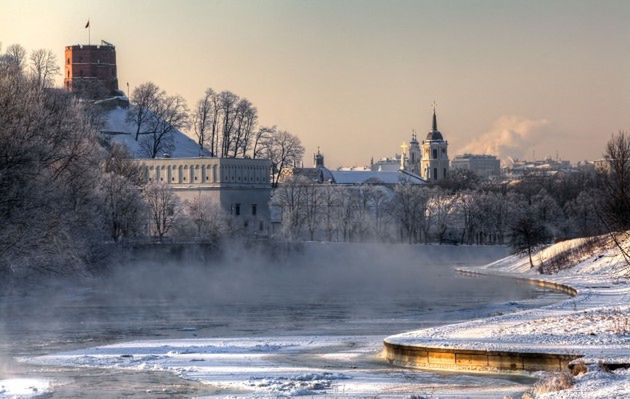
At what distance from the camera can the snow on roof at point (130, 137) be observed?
135750 mm

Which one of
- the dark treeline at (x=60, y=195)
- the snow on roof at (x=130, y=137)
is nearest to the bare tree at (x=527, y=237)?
the dark treeline at (x=60, y=195)

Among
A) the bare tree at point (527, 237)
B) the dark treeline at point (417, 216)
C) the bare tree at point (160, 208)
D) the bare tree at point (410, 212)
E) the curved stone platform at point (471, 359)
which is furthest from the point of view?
the bare tree at point (410, 212)

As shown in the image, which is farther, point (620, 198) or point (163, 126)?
point (163, 126)

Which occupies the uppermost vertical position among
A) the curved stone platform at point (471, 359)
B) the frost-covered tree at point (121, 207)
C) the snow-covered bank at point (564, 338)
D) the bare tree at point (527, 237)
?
the frost-covered tree at point (121, 207)

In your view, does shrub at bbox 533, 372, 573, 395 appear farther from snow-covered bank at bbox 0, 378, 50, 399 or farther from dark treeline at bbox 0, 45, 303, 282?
dark treeline at bbox 0, 45, 303, 282

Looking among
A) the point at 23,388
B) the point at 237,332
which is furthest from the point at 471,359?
the point at 237,332

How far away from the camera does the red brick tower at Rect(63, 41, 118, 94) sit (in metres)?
145

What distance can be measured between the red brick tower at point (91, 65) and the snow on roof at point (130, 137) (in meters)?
4.39

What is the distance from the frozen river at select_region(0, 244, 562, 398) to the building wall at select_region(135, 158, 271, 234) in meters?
40.3

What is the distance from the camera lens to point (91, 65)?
145750 mm

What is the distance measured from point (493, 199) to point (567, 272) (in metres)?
65.9

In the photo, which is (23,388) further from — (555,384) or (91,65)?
(91,65)

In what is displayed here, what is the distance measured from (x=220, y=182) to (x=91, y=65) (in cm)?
2998

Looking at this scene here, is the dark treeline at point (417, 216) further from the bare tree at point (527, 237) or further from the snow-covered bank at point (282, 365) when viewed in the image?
the snow-covered bank at point (282, 365)
